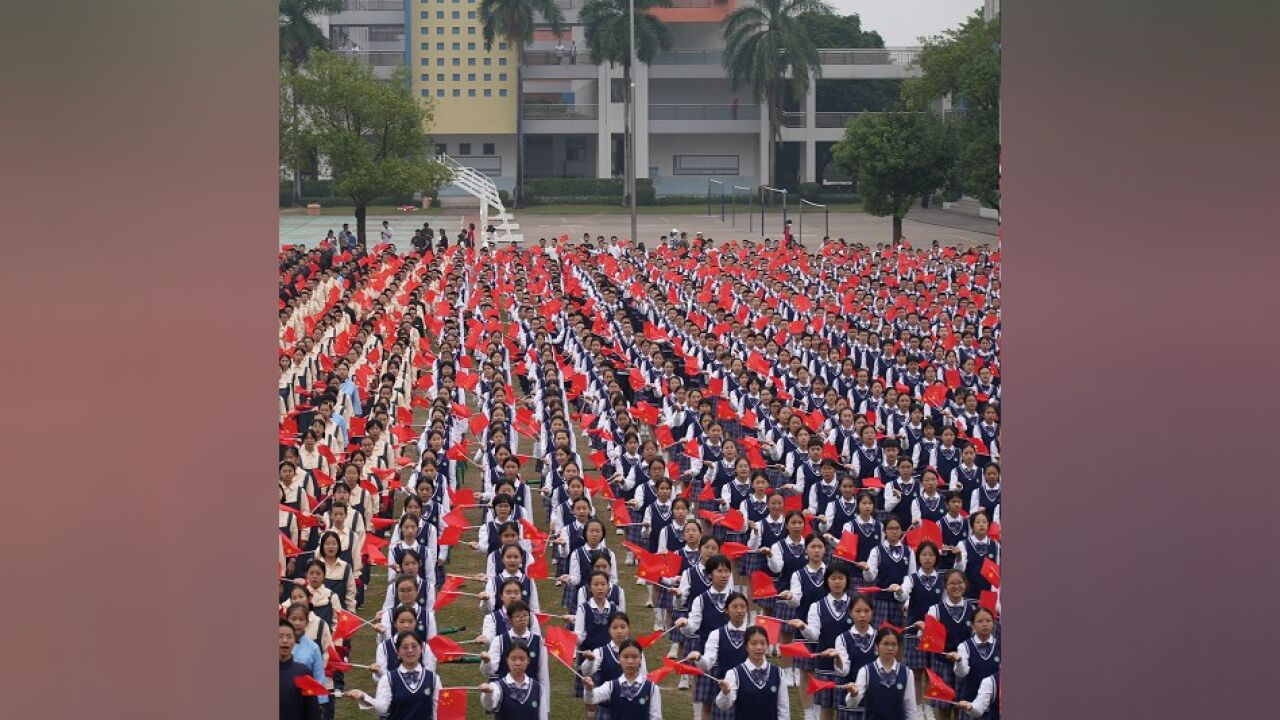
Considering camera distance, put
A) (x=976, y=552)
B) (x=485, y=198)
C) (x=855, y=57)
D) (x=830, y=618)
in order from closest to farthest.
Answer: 1. (x=830, y=618)
2. (x=976, y=552)
3. (x=485, y=198)
4. (x=855, y=57)

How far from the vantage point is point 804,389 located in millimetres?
11766

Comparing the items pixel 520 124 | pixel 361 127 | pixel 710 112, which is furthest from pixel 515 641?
pixel 710 112

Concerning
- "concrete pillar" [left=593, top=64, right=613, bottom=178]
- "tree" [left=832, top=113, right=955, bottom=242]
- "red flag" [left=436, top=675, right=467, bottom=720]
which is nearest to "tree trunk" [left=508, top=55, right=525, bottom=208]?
"concrete pillar" [left=593, top=64, right=613, bottom=178]

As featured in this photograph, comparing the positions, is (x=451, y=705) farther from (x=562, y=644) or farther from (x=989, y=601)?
(x=989, y=601)

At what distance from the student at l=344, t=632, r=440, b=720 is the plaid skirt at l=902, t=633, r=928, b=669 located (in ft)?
7.25

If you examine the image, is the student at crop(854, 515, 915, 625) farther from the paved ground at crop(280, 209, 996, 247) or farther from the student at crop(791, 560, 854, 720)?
the paved ground at crop(280, 209, 996, 247)

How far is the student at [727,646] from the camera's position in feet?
19.3

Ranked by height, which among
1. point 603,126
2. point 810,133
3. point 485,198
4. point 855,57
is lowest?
point 485,198

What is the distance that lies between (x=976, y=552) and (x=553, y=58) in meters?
40.4

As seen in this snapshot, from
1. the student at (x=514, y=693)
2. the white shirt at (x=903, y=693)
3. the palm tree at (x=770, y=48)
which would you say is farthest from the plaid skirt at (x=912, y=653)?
the palm tree at (x=770, y=48)

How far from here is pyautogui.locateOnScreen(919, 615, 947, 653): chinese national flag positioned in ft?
19.9

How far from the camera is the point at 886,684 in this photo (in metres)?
5.65
